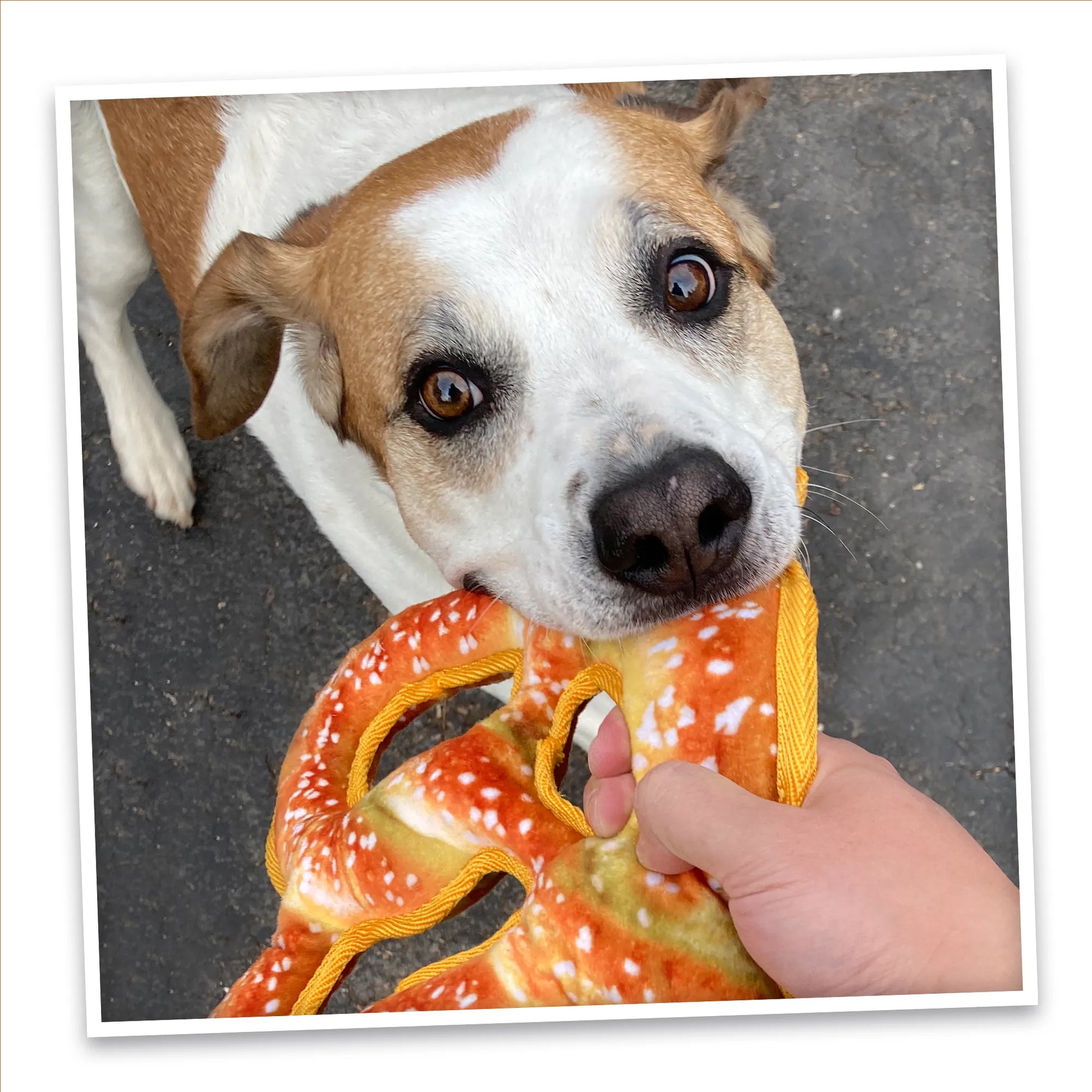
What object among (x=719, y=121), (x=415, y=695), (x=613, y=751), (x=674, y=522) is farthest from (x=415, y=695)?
(x=719, y=121)

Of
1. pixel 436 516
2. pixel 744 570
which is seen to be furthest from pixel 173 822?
pixel 744 570

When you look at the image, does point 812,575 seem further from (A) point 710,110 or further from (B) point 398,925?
(B) point 398,925

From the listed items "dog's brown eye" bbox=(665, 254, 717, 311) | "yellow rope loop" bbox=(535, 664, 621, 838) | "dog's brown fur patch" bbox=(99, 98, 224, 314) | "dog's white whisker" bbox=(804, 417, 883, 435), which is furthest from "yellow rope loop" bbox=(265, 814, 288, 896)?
"dog's white whisker" bbox=(804, 417, 883, 435)

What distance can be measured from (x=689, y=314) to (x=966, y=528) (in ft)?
2.90

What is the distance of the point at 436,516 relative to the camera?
133 cm

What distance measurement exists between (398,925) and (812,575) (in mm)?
1230

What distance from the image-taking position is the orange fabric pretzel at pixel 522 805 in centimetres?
112

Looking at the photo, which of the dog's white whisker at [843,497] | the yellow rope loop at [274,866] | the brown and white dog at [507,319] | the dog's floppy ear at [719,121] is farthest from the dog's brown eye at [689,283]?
the yellow rope loop at [274,866]

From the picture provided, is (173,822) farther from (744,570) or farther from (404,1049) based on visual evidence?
(744,570)

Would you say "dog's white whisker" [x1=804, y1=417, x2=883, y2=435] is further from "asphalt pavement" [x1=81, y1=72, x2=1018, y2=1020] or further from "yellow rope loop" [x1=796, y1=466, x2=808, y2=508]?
"yellow rope loop" [x1=796, y1=466, x2=808, y2=508]

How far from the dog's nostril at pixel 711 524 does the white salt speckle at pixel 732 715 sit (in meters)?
0.20

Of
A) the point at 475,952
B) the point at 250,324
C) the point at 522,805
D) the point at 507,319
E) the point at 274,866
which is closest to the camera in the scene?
the point at 507,319

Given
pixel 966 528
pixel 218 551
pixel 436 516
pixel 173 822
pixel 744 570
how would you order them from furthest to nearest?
1. pixel 218 551
2. pixel 173 822
3. pixel 966 528
4. pixel 436 516
5. pixel 744 570

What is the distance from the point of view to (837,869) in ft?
3.71
